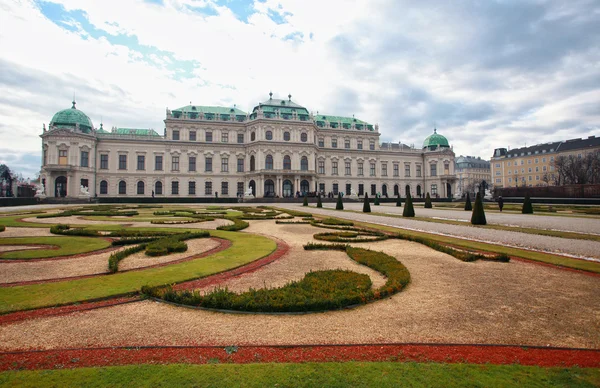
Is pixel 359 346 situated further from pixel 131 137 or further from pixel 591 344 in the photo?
pixel 131 137

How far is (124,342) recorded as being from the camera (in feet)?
12.7

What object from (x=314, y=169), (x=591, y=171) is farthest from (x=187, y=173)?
(x=591, y=171)

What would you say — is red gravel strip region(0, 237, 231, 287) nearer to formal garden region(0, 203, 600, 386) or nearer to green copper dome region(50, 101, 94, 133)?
formal garden region(0, 203, 600, 386)

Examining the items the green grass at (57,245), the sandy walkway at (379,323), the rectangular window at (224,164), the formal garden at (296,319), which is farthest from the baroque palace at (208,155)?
the sandy walkway at (379,323)

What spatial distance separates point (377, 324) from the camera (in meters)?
4.52

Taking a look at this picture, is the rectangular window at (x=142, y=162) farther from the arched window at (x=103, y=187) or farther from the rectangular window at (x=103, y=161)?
the arched window at (x=103, y=187)

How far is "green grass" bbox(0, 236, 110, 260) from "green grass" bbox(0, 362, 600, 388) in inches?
270

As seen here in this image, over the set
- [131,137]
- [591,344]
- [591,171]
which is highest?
[131,137]

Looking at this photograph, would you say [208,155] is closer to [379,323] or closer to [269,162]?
[269,162]

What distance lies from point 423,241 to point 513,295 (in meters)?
5.57

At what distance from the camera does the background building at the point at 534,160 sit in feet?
276

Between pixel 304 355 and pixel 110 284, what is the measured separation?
434 centimetres

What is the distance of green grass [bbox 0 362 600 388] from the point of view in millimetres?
2977

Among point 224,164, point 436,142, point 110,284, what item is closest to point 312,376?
point 110,284
